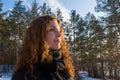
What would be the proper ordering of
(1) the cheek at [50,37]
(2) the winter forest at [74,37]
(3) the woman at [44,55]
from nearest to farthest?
(3) the woman at [44,55] → (1) the cheek at [50,37] → (2) the winter forest at [74,37]

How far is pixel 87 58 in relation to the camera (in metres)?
53.7

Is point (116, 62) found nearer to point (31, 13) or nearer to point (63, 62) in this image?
point (31, 13)

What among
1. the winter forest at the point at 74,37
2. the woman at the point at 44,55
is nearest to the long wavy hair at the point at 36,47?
the woman at the point at 44,55

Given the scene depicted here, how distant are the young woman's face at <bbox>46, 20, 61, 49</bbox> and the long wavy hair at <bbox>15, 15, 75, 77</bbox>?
38 millimetres

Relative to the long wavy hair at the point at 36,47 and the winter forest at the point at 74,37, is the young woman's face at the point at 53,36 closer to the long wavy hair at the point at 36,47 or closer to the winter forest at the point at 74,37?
the long wavy hair at the point at 36,47

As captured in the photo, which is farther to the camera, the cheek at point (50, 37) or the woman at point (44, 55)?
the cheek at point (50, 37)

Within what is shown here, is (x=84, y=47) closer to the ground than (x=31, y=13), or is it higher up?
closer to the ground

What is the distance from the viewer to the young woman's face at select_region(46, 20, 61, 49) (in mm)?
2451

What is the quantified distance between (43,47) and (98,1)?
34.7 metres

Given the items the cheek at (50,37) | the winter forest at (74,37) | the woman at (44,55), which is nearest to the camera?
the woman at (44,55)

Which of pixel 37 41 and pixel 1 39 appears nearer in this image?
pixel 37 41

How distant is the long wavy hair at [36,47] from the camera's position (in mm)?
2299

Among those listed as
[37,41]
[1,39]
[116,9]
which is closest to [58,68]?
[37,41]

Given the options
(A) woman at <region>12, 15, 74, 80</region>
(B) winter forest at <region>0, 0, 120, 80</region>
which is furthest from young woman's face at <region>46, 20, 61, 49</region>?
(B) winter forest at <region>0, 0, 120, 80</region>
